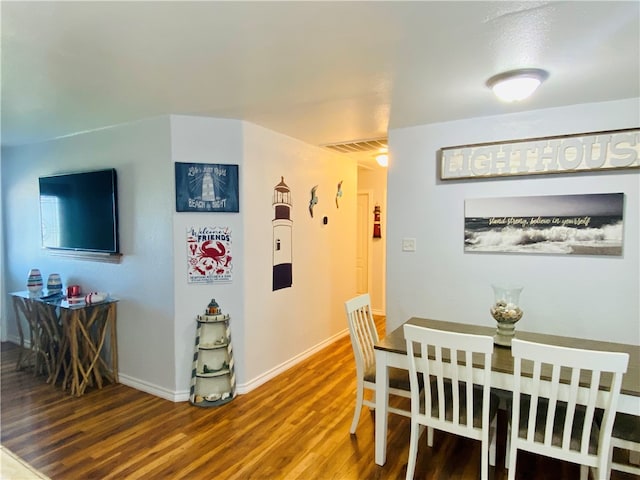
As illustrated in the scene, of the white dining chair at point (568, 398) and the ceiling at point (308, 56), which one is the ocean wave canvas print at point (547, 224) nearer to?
the ceiling at point (308, 56)

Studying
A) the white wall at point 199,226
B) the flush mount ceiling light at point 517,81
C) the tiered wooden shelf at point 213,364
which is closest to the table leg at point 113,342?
the white wall at point 199,226

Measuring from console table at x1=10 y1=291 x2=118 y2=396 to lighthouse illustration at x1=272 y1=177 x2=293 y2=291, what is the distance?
1.53 metres

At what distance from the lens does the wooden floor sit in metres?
2.19

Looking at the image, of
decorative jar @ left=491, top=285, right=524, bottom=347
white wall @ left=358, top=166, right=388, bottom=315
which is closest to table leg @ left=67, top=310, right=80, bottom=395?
decorative jar @ left=491, top=285, right=524, bottom=347

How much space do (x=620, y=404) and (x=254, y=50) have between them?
8.01 ft

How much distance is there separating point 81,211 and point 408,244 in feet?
10.4

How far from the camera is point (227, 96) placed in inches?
97.7

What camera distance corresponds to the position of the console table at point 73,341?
10.4ft

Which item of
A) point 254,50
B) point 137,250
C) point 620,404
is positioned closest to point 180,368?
point 137,250

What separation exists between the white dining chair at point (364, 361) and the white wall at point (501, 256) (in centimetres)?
68

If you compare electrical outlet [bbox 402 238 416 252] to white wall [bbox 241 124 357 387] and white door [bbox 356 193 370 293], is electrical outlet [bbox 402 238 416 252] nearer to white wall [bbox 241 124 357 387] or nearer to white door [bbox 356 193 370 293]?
white wall [bbox 241 124 357 387]

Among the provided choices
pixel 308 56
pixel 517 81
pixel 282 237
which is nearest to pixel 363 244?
pixel 282 237

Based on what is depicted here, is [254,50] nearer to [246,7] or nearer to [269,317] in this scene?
[246,7]

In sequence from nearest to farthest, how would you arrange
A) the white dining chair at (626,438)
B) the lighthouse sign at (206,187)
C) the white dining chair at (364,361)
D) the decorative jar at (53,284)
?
the white dining chair at (626,438), the white dining chair at (364,361), the lighthouse sign at (206,187), the decorative jar at (53,284)
